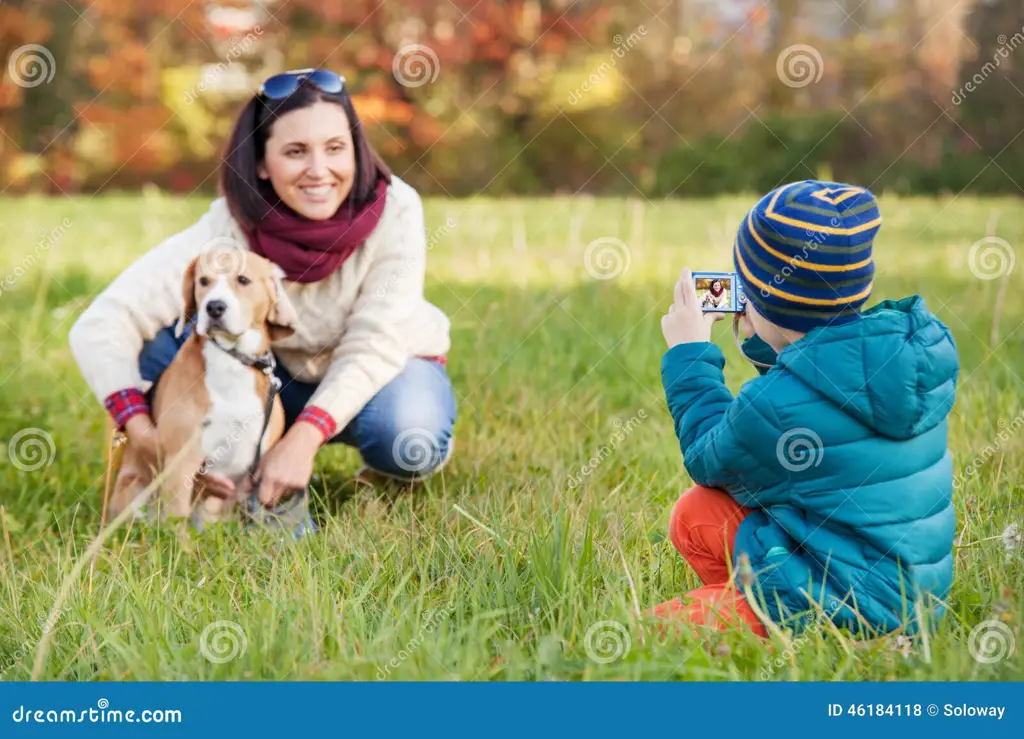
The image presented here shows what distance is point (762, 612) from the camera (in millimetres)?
1984

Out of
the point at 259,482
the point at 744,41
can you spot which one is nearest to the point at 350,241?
the point at 259,482

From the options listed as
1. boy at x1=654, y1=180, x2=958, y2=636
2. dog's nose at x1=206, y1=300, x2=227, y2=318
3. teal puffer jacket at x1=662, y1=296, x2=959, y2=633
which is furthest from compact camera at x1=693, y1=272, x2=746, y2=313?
dog's nose at x1=206, y1=300, x2=227, y2=318

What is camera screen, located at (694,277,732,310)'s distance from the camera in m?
2.21

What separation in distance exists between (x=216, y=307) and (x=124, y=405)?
42 cm

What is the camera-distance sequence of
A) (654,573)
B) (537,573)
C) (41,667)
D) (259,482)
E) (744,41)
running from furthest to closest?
(744,41) < (259,482) < (654,573) < (537,573) < (41,667)

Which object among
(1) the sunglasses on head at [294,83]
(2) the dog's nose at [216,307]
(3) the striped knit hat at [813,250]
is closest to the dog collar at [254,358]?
(2) the dog's nose at [216,307]

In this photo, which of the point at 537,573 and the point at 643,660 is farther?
the point at 537,573

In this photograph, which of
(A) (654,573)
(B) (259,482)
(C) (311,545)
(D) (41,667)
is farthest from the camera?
(B) (259,482)

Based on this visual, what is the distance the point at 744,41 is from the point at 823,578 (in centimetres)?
1364

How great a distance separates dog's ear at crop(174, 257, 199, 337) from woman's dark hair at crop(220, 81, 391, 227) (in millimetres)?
261

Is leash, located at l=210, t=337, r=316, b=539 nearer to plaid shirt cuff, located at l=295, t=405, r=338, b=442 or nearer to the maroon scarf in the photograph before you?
plaid shirt cuff, located at l=295, t=405, r=338, b=442

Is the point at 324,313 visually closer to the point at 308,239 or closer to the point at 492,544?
the point at 308,239

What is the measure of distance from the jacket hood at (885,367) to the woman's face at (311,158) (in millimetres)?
1541

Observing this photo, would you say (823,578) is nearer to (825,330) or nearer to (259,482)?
(825,330)
